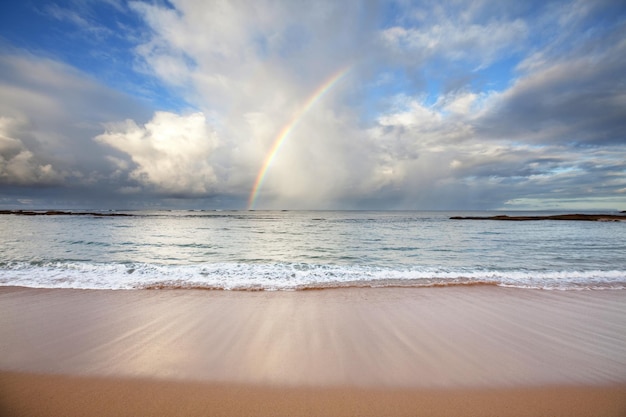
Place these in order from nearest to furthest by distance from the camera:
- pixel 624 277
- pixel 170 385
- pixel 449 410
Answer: pixel 449 410 → pixel 170 385 → pixel 624 277

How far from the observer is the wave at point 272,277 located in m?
9.50

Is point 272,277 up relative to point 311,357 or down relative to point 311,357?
down

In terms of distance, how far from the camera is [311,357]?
459cm

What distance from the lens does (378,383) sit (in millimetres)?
3867

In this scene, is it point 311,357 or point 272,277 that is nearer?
point 311,357

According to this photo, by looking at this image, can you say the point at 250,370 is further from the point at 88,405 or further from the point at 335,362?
the point at 88,405

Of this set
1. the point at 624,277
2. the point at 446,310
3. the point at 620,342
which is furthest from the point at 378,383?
the point at 624,277

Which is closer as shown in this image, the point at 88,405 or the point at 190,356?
the point at 88,405

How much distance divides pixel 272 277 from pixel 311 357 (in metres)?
6.22

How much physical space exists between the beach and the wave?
173cm

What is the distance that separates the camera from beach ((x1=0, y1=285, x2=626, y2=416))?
3.52m

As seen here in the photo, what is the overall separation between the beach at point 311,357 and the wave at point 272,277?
5.69 ft

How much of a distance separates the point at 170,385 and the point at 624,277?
54.6ft

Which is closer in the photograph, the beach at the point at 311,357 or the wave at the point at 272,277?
the beach at the point at 311,357
